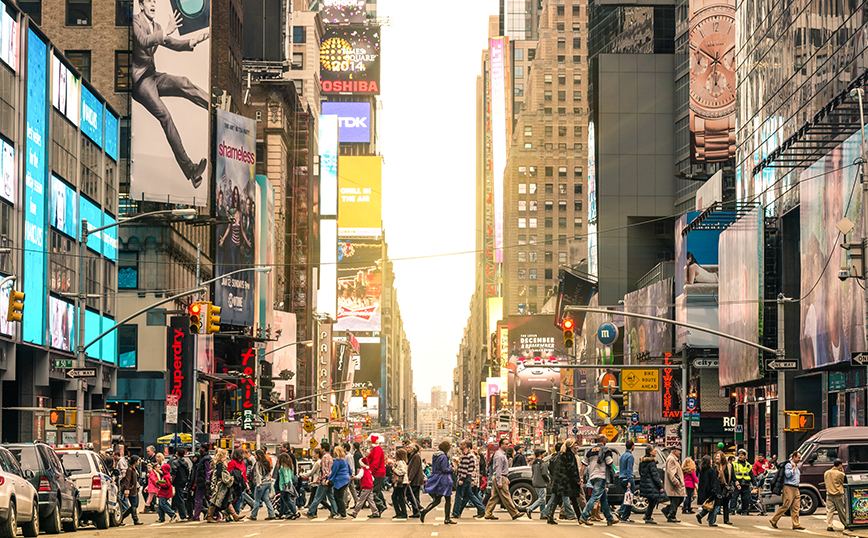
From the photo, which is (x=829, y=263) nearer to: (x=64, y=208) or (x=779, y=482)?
(x=779, y=482)

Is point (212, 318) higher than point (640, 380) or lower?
higher

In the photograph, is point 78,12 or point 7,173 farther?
point 78,12

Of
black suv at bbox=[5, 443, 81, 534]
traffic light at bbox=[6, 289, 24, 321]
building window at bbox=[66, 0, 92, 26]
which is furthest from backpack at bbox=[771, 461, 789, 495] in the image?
building window at bbox=[66, 0, 92, 26]

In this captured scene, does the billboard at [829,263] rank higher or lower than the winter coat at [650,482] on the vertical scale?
higher

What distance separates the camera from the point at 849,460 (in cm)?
3234

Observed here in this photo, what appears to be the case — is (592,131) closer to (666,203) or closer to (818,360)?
(666,203)

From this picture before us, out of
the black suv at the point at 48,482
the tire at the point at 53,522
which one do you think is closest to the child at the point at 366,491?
the black suv at the point at 48,482

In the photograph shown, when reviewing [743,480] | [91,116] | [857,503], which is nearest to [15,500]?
[857,503]

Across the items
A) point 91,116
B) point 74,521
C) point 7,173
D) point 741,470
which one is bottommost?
point 74,521

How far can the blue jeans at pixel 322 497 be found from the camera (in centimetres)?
2956

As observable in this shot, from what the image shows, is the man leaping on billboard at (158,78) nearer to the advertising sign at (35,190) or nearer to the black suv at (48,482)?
the advertising sign at (35,190)

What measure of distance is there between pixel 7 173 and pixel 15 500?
26142 mm

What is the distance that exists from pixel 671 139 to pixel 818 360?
72186 mm

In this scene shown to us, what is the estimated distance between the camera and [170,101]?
256ft
